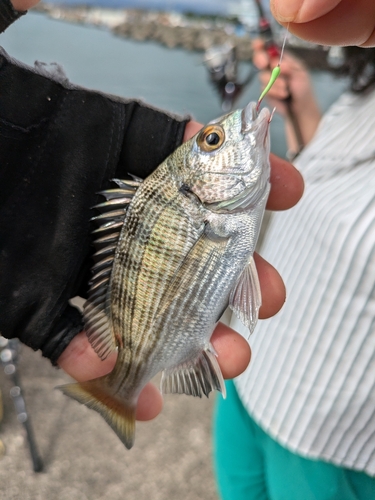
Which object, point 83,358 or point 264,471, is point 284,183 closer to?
point 83,358

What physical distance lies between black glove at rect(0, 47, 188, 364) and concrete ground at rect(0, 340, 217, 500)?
41 cm

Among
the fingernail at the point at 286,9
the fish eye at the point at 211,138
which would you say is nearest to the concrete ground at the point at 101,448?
the fish eye at the point at 211,138

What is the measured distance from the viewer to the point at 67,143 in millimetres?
887

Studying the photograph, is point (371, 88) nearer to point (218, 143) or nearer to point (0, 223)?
point (218, 143)

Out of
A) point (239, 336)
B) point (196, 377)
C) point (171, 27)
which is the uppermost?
point (171, 27)

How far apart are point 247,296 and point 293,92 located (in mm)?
1534

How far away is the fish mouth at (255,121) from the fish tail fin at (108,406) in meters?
0.64

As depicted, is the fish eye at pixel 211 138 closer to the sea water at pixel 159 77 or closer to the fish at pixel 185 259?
the fish at pixel 185 259

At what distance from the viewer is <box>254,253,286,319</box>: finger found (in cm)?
86

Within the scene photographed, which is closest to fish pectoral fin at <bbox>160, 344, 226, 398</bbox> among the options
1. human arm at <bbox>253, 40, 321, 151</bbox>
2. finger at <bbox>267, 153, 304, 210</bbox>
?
finger at <bbox>267, 153, 304, 210</bbox>

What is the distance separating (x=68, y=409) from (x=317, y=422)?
1048 mm

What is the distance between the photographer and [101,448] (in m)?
1.52

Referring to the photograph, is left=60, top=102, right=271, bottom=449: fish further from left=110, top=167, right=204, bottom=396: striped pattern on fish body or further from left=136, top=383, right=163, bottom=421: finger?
left=136, top=383, right=163, bottom=421: finger

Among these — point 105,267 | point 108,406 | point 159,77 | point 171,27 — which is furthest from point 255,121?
point 159,77
